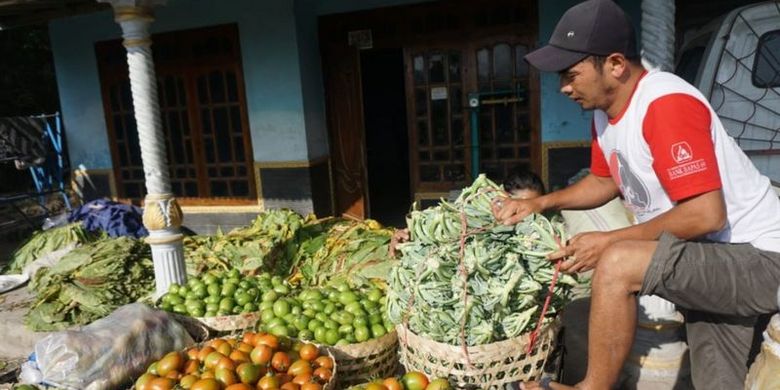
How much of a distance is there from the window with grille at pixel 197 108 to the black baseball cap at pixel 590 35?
5.51 m

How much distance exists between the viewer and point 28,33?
13867mm

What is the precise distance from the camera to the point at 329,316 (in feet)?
10.1

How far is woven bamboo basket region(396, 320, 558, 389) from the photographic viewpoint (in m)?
2.26

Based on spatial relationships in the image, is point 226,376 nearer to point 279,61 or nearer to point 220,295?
point 220,295

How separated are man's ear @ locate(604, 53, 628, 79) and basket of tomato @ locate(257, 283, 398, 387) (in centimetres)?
182

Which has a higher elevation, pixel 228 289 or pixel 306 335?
pixel 228 289

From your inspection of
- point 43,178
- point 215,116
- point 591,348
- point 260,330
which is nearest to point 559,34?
point 591,348

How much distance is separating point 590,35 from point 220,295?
288 cm

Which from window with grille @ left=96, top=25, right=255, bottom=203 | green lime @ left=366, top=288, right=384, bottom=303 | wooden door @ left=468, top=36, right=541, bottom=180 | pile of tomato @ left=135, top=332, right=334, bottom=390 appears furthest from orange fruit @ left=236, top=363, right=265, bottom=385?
window with grille @ left=96, top=25, right=255, bottom=203

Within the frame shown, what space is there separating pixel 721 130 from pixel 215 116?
641cm

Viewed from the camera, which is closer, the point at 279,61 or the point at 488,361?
the point at 488,361

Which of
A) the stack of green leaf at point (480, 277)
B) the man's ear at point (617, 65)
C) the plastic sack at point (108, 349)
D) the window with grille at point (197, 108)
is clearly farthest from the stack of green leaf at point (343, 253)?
the man's ear at point (617, 65)

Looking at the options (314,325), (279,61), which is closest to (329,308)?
(314,325)

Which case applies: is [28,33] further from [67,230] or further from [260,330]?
[260,330]
